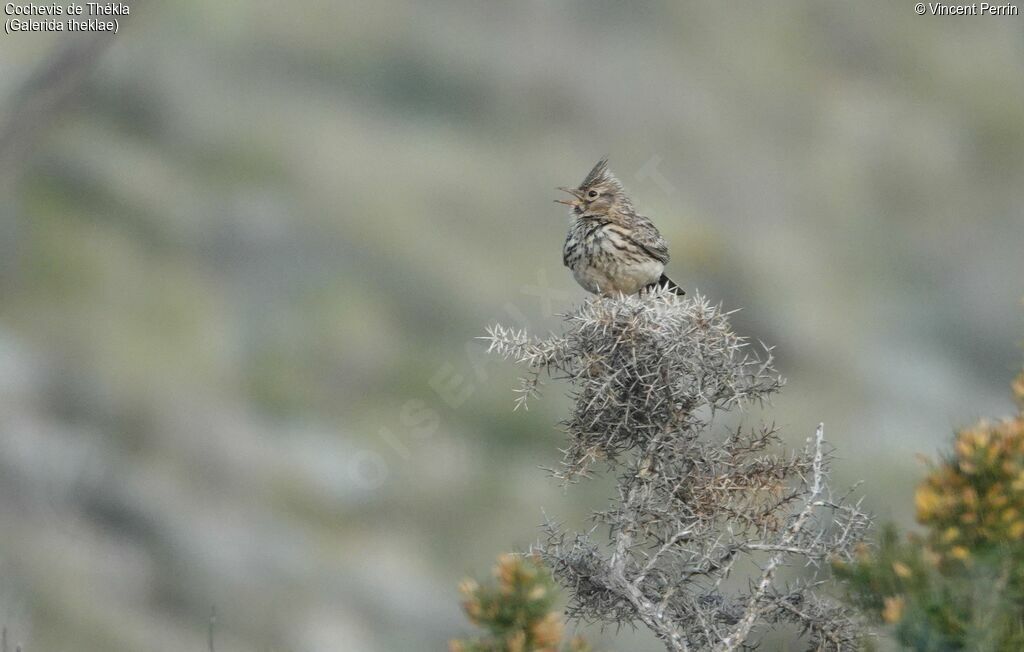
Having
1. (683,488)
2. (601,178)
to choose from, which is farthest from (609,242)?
(683,488)

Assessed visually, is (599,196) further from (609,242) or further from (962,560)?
(962,560)

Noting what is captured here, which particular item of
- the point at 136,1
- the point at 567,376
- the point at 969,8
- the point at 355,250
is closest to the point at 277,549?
the point at 355,250

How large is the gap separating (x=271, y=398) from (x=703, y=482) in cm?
1284

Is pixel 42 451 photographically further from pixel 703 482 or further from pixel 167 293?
pixel 703 482

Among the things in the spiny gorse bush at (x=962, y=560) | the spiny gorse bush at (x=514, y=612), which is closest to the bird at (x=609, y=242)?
the spiny gorse bush at (x=962, y=560)

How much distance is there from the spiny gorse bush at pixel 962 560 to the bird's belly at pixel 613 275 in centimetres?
376

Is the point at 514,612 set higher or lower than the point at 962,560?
lower

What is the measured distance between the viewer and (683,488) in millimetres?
4383

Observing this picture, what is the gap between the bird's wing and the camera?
23.5 feet

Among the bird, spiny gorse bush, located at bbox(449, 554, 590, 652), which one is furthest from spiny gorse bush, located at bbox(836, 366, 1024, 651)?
the bird

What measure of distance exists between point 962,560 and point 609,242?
4.11 meters

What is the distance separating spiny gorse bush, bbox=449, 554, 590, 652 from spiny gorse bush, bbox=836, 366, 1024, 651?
2.44 ft

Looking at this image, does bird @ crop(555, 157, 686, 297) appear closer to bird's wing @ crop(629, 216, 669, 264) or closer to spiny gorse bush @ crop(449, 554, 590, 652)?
bird's wing @ crop(629, 216, 669, 264)

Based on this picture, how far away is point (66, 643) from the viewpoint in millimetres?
14188
